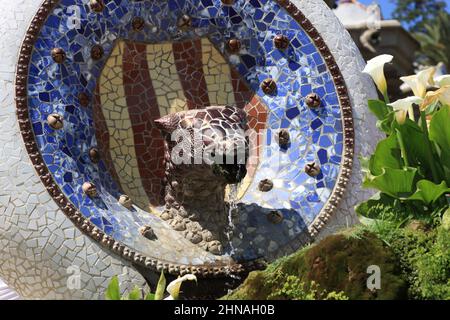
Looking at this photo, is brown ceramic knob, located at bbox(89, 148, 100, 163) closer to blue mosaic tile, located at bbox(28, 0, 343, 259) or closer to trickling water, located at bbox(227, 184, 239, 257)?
blue mosaic tile, located at bbox(28, 0, 343, 259)

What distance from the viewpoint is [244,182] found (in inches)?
307

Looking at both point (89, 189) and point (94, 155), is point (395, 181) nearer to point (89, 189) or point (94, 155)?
point (89, 189)

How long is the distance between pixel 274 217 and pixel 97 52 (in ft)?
5.25

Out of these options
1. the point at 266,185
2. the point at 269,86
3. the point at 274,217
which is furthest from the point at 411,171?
the point at 269,86

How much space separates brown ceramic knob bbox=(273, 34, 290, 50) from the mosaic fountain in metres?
0.01

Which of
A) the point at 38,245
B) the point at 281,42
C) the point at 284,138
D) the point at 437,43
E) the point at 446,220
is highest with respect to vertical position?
the point at 437,43

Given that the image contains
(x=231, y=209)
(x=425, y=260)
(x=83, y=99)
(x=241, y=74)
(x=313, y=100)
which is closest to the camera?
(x=425, y=260)

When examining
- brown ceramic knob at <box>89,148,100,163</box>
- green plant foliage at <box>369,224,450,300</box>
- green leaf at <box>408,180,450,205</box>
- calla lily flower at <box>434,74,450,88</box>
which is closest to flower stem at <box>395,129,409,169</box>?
green leaf at <box>408,180,450,205</box>

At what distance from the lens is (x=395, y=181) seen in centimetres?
625

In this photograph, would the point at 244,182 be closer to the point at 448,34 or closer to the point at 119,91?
the point at 119,91

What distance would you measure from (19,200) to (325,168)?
2.09m

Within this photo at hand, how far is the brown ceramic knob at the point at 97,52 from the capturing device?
7492 mm

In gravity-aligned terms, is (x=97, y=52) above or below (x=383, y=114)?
above
